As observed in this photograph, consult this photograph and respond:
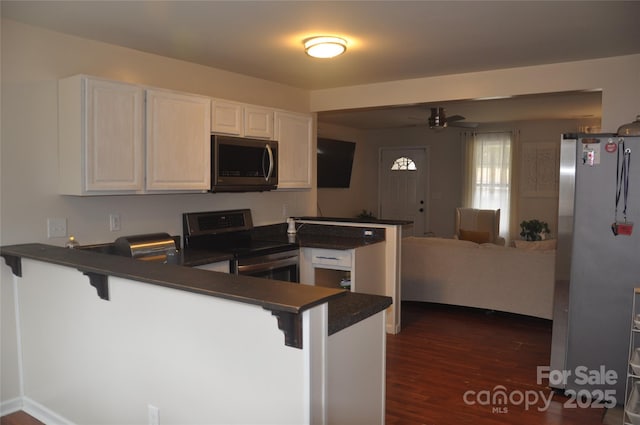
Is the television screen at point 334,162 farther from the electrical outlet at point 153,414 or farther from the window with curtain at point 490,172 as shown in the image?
the electrical outlet at point 153,414

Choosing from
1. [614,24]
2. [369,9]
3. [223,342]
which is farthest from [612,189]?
[223,342]

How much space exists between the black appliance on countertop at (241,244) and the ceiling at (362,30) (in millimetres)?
1286

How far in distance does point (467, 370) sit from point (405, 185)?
5.67 m

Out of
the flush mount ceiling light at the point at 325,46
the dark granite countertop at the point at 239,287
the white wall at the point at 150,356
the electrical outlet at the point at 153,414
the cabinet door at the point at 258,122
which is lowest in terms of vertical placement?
the electrical outlet at the point at 153,414

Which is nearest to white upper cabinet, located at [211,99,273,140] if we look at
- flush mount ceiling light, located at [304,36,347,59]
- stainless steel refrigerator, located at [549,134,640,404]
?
flush mount ceiling light, located at [304,36,347,59]

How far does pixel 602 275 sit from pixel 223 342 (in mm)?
2444

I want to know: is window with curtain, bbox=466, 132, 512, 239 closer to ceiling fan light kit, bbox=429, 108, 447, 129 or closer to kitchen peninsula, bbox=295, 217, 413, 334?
ceiling fan light kit, bbox=429, 108, 447, 129

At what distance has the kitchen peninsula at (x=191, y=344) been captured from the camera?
5.79 feet

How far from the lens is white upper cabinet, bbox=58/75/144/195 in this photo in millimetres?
3023

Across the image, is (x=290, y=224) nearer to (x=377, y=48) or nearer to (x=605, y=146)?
(x=377, y=48)

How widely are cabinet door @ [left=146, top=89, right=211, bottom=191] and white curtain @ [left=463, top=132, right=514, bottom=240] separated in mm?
5715

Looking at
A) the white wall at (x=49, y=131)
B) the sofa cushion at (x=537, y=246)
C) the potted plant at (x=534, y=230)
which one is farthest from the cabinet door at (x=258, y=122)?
the potted plant at (x=534, y=230)

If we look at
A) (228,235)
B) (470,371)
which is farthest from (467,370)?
(228,235)

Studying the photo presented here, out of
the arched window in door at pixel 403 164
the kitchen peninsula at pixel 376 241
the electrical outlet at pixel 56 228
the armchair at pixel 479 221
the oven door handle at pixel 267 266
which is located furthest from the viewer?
the arched window in door at pixel 403 164
